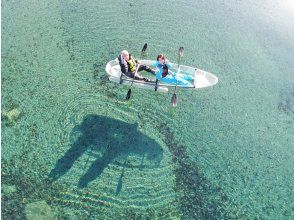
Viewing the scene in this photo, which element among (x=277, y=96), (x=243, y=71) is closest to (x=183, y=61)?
(x=243, y=71)

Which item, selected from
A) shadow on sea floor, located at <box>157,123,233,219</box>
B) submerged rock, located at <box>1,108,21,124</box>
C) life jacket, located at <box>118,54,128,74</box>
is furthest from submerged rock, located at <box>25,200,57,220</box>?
life jacket, located at <box>118,54,128,74</box>

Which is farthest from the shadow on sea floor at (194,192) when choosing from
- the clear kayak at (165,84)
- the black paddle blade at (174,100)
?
the clear kayak at (165,84)

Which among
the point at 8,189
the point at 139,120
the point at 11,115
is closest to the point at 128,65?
the point at 139,120

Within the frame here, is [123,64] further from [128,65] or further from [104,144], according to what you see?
[104,144]

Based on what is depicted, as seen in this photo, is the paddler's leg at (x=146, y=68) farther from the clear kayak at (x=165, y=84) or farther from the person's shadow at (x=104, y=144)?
the person's shadow at (x=104, y=144)

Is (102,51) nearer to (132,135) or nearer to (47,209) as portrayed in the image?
(132,135)

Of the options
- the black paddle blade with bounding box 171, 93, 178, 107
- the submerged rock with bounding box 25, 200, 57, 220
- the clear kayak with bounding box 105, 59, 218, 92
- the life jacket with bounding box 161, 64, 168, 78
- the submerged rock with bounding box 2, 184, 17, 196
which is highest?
the life jacket with bounding box 161, 64, 168, 78

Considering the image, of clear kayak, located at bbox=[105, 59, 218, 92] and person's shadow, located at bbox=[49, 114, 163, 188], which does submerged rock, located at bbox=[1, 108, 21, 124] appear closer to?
person's shadow, located at bbox=[49, 114, 163, 188]
